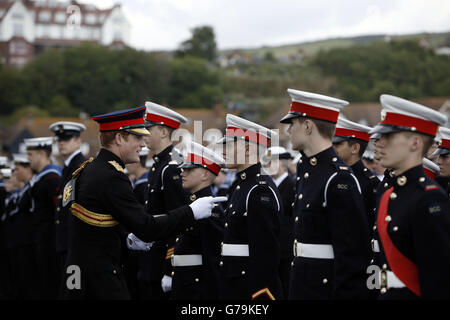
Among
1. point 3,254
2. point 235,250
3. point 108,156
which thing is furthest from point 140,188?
point 3,254

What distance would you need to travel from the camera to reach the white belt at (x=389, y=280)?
14.8ft

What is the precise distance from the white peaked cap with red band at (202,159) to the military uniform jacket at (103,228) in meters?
1.69

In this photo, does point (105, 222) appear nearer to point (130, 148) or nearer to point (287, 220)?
point (130, 148)

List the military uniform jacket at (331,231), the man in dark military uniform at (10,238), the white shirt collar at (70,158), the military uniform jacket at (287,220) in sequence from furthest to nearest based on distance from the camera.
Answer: the man in dark military uniform at (10,238) → the white shirt collar at (70,158) → the military uniform jacket at (287,220) → the military uniform jacket at (331,231)

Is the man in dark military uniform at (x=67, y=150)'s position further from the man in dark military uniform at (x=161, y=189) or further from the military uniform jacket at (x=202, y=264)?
the military uniform jacket at (x=202, y=264)

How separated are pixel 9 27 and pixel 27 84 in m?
41.2

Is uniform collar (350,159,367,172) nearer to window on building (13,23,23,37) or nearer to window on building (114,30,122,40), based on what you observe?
window on building (13,23,23,37)

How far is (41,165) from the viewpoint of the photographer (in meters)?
11.5

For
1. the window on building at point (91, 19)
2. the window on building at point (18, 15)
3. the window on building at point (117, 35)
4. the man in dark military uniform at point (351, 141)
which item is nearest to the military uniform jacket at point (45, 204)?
the man in dark military uniform at point (351, 141)

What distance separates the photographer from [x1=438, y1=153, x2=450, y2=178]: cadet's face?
24.3 feet

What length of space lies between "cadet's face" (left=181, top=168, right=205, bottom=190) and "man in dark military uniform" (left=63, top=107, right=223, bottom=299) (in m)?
1.45

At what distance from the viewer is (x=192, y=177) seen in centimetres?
745
